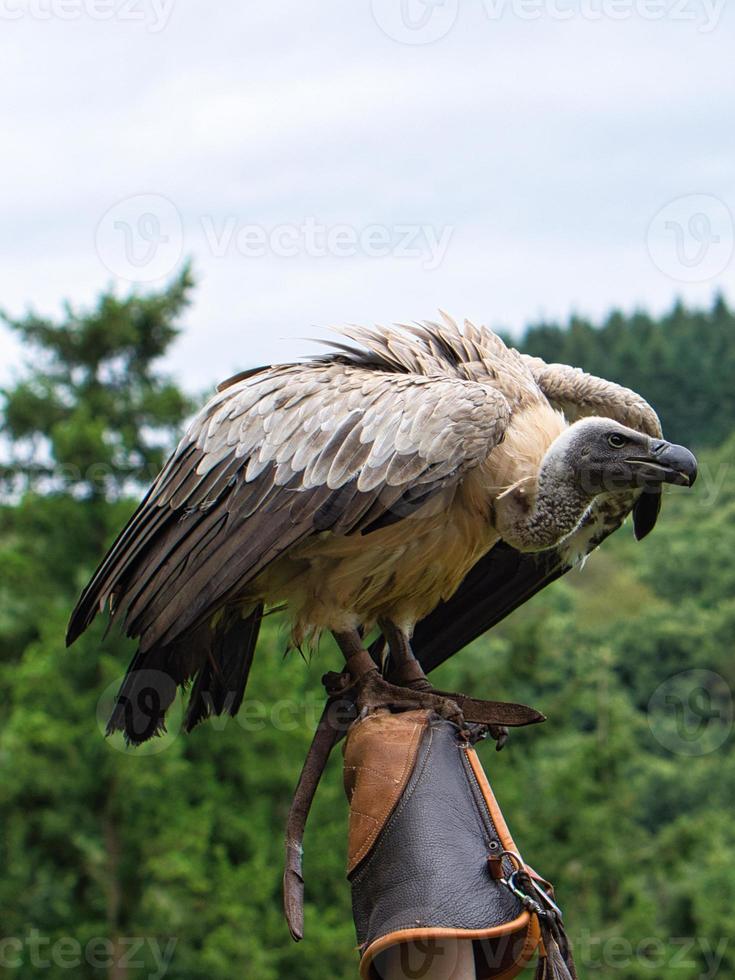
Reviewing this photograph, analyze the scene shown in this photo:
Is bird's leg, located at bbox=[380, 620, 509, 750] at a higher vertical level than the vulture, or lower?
lower

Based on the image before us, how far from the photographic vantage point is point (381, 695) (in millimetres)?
4902

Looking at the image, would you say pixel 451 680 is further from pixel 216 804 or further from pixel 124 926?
pixel 124 926

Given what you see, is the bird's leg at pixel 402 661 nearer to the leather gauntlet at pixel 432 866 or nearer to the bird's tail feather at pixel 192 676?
the leather gauntlet at pixel 432 866

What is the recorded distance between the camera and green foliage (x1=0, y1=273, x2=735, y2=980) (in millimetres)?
20875

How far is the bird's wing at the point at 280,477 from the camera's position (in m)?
4.70

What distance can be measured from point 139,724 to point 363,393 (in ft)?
5.01

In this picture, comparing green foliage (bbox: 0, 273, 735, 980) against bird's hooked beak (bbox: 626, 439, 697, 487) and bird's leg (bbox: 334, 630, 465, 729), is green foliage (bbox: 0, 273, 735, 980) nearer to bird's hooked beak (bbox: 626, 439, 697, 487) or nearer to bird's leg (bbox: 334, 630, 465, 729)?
bird's leg (bbox: 334, 630, 465, 729)

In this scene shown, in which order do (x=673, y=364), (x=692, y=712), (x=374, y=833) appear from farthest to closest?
(x=673, y=364)
(x=692, y=712)
(x=374, y=833)

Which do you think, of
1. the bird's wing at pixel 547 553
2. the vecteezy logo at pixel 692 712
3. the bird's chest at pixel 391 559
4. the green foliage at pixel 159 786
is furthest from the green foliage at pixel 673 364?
the bird's chest at pixel 391 559

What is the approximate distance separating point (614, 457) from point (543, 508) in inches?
12.2

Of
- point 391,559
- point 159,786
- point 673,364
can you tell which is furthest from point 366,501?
point 673,364

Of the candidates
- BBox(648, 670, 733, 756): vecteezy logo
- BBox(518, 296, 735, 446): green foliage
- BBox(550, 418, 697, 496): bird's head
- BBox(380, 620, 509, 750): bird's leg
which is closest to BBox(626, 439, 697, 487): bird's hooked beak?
BBox(550, 418, 697, 496): bird's head

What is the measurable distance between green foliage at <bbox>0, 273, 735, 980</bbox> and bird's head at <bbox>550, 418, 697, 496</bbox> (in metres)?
13.6

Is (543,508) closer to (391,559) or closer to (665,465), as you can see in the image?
(665,465)
